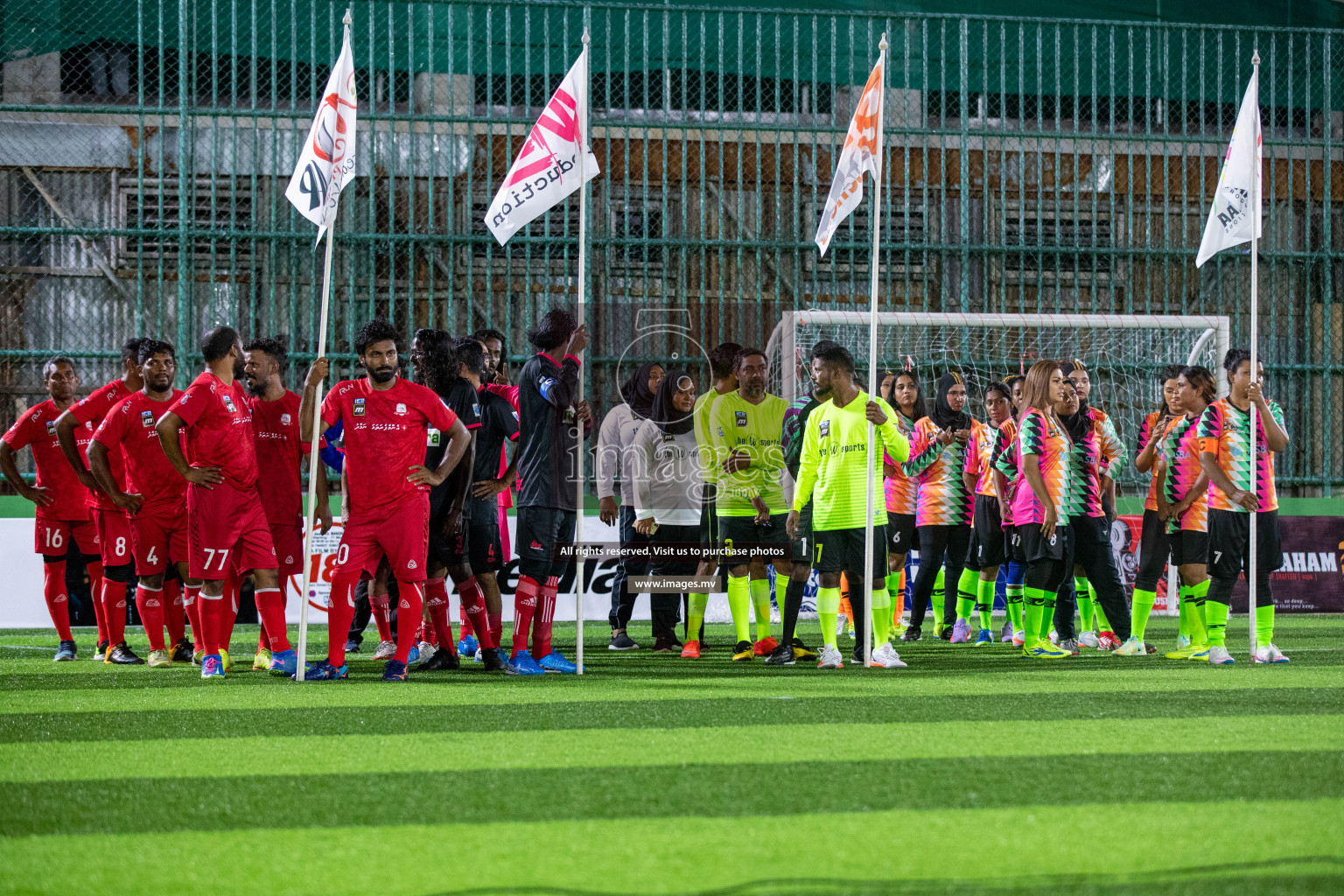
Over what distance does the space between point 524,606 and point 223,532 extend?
5.75ft

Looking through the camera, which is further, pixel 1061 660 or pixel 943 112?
pixel 943 112

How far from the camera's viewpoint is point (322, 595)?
12.7 m

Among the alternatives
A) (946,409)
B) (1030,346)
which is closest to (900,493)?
(946,409)

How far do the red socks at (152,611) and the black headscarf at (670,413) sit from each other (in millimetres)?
3381

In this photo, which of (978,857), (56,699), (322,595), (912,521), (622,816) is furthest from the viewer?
(322,595)

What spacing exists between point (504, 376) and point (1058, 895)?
6.74 meters

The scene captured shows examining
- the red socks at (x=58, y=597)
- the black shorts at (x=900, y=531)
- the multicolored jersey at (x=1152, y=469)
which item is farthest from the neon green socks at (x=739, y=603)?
the red socks at (x=58, y=597)

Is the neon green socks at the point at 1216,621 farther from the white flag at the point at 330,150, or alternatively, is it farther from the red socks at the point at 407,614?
the white flag at the point at 330,150

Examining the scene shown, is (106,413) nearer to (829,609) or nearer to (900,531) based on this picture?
(829,609)

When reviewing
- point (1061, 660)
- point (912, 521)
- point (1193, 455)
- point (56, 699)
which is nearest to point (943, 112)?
point (912, 521)

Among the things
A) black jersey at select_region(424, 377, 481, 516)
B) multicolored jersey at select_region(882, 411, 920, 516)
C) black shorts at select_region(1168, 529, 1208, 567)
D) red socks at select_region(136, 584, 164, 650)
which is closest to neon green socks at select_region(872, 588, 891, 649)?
multicolored jersey at select_region(882, 411, 920, 516)

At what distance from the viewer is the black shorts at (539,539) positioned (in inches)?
307

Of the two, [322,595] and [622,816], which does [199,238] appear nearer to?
[322,595]

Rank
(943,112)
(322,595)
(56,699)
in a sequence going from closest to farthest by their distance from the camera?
(56,699), (322,595), (943,112)
